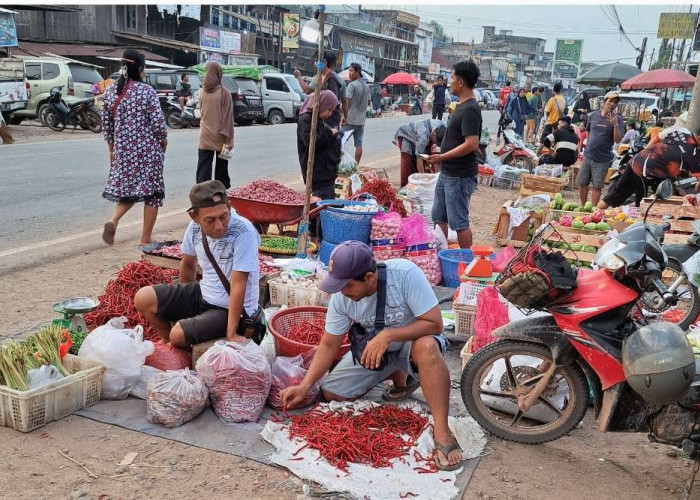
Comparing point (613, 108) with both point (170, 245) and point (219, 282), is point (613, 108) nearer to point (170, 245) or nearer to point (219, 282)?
point (170, 245)

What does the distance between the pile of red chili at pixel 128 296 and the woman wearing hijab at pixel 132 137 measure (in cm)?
145

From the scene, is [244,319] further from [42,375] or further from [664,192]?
[664,192]

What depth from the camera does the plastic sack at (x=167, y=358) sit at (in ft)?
13.4

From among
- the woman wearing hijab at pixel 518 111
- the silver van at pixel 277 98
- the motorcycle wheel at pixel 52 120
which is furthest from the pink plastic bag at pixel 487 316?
the silver van at pixel 277 98

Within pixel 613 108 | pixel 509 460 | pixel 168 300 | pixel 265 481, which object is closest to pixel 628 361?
pixel 509 460

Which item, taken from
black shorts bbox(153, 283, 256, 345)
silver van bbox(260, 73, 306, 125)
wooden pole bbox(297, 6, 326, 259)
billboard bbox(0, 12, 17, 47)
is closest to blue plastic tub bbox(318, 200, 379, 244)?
wooden pole bbox(297, 6, 326, 259)

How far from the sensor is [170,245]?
233 inches

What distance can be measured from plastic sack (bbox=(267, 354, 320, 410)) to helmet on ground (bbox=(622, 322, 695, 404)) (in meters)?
1.83

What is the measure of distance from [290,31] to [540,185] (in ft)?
118

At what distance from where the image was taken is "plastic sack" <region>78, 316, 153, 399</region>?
3.82 m

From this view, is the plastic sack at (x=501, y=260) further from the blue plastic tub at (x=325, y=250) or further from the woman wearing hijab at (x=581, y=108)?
the woman wearing hijab at (x=581, y=108)

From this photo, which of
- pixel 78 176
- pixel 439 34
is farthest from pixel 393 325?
pixel 439 34

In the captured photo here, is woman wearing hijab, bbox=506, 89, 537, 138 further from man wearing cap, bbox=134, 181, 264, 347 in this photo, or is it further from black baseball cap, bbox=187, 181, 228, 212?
black baseball cap, bbox=187, 181, 228, 212

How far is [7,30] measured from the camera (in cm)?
1864
